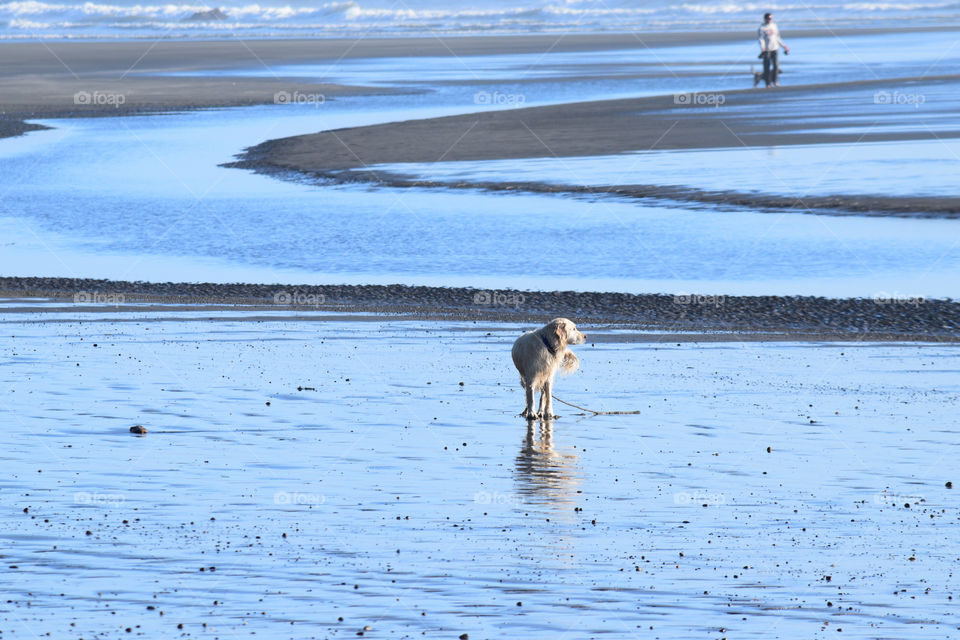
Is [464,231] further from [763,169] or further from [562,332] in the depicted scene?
[562,332]

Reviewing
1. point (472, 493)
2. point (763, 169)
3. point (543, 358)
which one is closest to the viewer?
point (472, 493)

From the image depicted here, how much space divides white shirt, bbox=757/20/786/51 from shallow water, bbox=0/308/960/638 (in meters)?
34.2

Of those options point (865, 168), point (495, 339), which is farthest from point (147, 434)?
point (865, 168)

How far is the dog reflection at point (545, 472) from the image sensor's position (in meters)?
11.0

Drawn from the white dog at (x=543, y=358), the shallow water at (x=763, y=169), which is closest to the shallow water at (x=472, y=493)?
the white dog at (x=543, y=358)

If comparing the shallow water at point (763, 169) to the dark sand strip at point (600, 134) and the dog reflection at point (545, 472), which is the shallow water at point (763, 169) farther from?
the dog reflection at point (545, 472)

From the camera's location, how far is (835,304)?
19.8 m

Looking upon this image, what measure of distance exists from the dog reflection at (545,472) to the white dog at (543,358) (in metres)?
0.42

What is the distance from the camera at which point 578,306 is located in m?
20.3

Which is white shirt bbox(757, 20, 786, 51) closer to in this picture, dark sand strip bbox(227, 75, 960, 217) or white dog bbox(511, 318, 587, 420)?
dark sand strip bbox(227, 75, 960, 217)

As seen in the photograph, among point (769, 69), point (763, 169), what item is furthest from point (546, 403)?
point (769, 69)

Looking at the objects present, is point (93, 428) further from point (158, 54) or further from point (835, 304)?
point (158, 54)

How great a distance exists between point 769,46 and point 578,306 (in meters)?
33.7

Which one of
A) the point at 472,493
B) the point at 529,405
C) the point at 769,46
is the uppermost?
the point at 769,46
